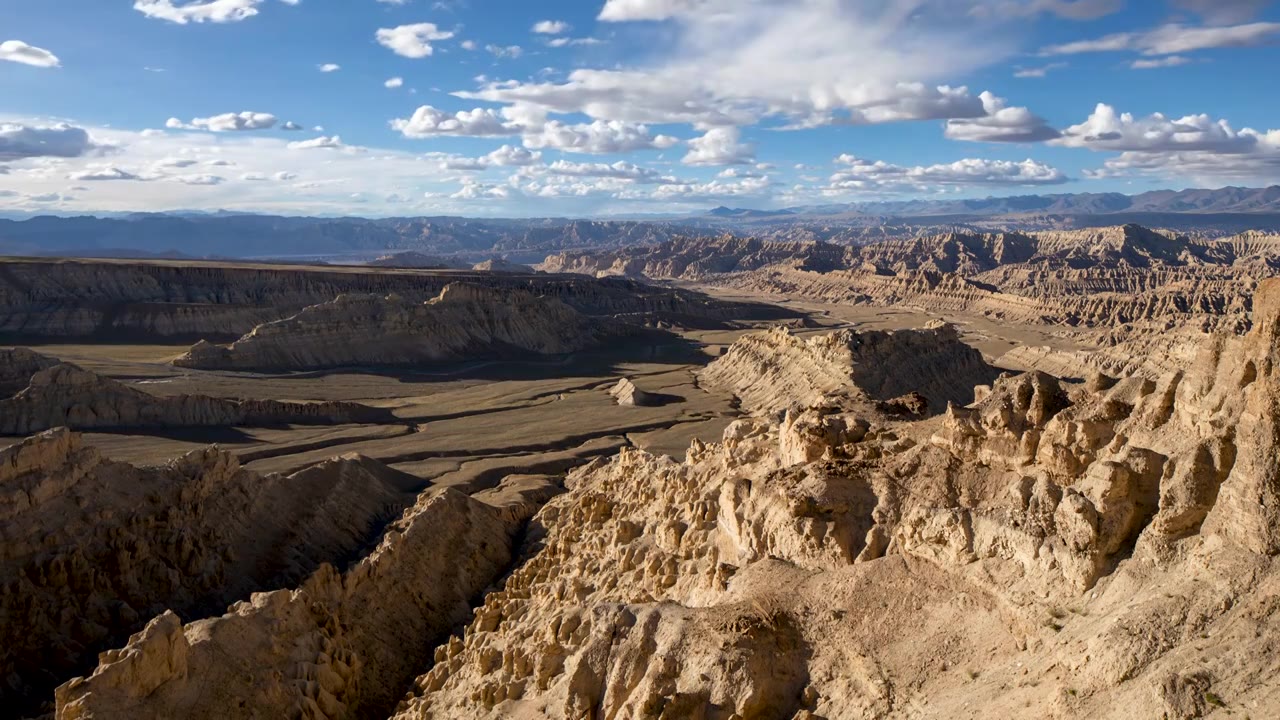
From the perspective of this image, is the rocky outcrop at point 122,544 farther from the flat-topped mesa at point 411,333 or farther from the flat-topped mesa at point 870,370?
the flat-topped mesa at point 411,333

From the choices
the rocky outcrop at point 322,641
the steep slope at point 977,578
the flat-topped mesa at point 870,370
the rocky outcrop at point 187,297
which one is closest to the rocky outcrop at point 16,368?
the rocky outcrop at point 187,297

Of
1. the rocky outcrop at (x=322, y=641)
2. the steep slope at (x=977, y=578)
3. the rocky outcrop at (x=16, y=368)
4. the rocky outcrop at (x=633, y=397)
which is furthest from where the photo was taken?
the rocky outcrop at (x=633, y=397)

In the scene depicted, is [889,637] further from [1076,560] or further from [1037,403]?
[1037,403]

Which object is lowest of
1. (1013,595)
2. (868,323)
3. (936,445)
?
(868,323)

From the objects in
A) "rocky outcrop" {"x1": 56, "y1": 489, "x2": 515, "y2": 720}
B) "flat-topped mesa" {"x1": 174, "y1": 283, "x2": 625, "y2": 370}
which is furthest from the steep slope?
"flat-topped mesa" {"x1": 174, "y1": 283, "x2": 625, "y2": 370}

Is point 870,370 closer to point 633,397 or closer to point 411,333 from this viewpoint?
point 633,397

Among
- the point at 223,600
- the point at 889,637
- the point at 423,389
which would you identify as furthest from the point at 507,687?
the point at 423,389
